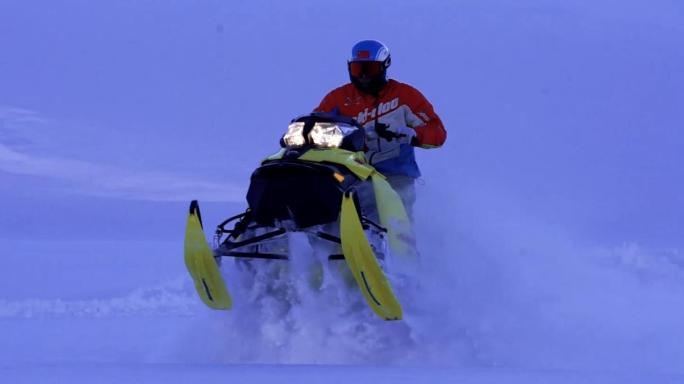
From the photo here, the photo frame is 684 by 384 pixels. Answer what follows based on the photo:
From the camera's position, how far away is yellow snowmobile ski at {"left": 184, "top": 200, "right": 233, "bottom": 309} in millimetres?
6004

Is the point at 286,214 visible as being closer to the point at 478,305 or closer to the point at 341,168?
the point at 341,168

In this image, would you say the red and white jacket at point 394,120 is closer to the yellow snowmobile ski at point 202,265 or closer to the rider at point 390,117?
the rider at point 390,117

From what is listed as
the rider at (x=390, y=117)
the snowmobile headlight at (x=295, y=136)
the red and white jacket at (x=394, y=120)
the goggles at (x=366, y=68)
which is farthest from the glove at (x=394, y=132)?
the snowmobile headlight at (x=295, y=136)

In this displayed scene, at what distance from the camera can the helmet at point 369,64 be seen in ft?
23.5

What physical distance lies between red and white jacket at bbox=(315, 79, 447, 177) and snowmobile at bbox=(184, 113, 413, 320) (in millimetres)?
963

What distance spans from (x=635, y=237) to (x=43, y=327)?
11904 mm

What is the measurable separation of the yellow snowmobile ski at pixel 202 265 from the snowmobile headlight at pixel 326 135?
0.87m

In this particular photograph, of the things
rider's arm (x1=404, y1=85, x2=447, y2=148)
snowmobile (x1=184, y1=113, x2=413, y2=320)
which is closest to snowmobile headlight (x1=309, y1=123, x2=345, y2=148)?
snowmobile (x1=184, y1=113, x2=413, y2=320)

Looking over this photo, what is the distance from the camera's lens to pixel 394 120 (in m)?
7.54

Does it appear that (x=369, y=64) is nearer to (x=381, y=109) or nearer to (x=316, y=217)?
(x=381, y=109)

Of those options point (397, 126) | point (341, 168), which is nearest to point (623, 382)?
point (341, 168)

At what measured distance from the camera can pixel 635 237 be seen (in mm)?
17781

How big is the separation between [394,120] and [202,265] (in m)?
2.10

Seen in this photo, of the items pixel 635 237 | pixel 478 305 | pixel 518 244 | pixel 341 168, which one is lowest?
pixel 478 305
